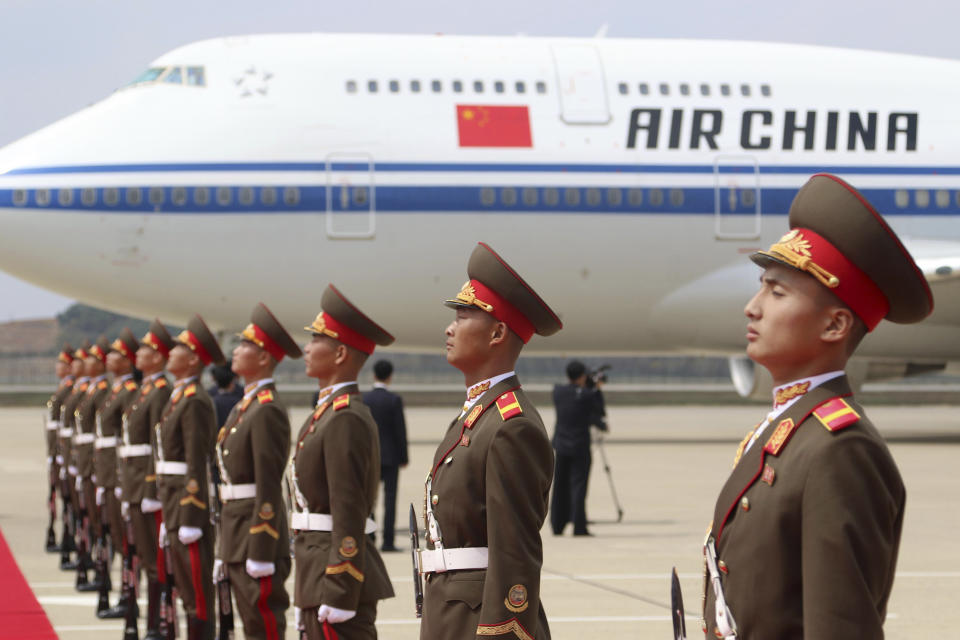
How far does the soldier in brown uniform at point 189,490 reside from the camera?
7.21 metres

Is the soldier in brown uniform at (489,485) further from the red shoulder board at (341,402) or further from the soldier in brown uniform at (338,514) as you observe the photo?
the red shoulder board at (341,402)

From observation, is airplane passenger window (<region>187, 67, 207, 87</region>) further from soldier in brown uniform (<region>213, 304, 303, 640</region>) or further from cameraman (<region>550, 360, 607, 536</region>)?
soldier in brown uniform (<region>213, 304, 303, 640</region>)

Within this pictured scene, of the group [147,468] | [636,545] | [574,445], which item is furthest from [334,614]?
[574,445]

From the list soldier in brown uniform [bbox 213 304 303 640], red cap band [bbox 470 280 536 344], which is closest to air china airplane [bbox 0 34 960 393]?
soldier in brown uniform [bbox 213 304 303 640]

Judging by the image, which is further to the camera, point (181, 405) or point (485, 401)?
point (181, 405)

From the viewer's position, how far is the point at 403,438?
39.9 feet

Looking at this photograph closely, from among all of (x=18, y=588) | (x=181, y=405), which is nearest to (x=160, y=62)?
(x=18, y=588)

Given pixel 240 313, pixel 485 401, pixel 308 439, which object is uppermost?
pixel 485 401

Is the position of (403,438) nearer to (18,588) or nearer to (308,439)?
(18,588)

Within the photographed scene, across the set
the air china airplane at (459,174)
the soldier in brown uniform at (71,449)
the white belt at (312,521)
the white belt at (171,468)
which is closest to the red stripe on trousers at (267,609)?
the white belt at (312,521)

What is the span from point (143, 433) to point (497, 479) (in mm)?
5115

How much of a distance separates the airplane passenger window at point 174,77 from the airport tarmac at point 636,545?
18.3ft

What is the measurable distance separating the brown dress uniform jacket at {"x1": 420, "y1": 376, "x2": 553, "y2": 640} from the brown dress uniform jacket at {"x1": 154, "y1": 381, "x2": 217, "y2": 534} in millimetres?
3153

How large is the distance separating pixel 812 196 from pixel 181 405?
204 inches
